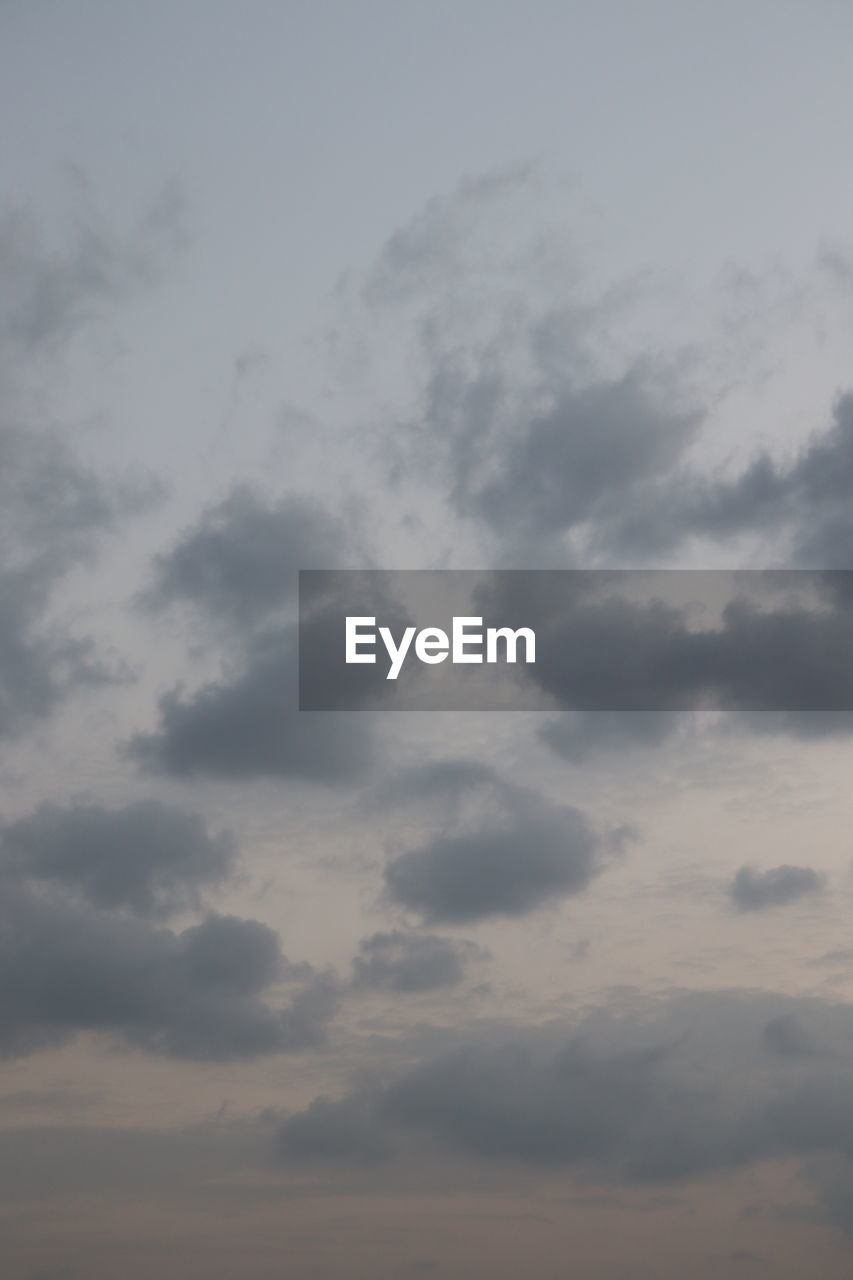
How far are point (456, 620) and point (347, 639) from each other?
1907 cm

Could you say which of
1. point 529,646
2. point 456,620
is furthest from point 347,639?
point 529,646

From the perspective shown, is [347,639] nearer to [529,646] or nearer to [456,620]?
[456,620]

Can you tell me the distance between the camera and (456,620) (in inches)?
5246

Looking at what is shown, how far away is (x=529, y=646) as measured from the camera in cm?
13888

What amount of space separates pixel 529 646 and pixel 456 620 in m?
15.2

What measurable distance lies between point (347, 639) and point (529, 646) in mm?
32951

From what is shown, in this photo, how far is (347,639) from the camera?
132m
